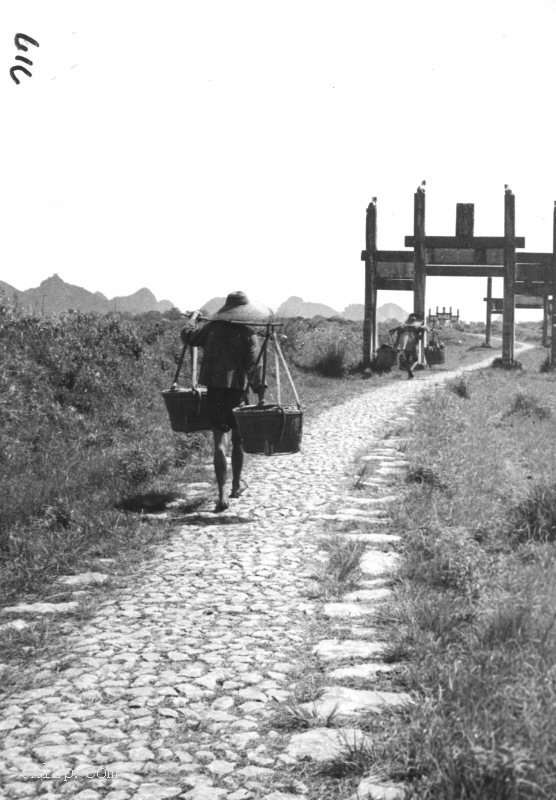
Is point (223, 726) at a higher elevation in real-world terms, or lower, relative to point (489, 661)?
lower

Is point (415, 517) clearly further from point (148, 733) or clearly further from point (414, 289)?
point (414, 289)

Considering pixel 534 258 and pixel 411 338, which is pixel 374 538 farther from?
pixel 534 258

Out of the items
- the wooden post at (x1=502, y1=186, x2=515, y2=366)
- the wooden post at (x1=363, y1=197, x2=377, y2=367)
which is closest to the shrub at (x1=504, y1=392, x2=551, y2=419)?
the wooden post at (x1=502, y1=186, x2=515, y2=366)

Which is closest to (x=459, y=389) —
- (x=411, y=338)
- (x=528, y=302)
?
(x=411, y=338)

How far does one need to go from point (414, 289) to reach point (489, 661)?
2024cm

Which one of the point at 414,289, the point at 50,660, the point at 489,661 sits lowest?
the point at 50,660

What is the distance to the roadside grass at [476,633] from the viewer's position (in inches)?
112

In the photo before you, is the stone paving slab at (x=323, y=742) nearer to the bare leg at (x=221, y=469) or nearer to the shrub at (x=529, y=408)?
the bare leg at (x=221, y=469)

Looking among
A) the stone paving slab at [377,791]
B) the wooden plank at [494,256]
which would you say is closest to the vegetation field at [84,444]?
the stone paving slab at [377,791]

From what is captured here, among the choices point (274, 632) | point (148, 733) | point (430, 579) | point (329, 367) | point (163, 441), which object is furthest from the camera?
point (329, 367)

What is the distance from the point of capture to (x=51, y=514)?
696cm

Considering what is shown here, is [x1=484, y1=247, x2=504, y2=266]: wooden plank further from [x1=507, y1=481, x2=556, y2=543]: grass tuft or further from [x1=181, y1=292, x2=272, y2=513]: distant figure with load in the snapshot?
[x1=507, y1=481, x2=556, y2=543]: grass tuft

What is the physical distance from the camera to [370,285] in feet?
77.9

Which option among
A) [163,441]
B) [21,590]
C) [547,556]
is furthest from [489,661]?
[163,441]
